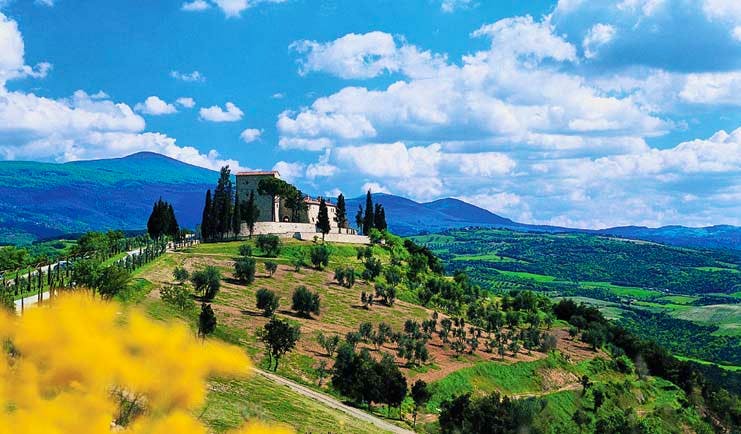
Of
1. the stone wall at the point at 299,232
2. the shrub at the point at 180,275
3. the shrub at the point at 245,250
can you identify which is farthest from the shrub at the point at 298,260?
the shrub at the point at 180,275

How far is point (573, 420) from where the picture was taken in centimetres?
7481

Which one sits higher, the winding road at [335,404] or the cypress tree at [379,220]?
the cypress tree at [379,220]

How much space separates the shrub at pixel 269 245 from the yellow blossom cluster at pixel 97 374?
329 ft

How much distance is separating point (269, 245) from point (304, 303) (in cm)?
2722

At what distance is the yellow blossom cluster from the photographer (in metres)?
9.55

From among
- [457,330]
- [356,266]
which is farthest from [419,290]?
[457,330]

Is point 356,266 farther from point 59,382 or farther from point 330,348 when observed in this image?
point 59,382

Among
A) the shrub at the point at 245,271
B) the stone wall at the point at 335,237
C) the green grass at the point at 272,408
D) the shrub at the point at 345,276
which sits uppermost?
the stone wall at the point at 335,237

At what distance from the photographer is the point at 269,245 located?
111562mm

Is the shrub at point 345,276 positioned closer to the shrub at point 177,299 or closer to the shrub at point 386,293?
the shrub at point 386,293

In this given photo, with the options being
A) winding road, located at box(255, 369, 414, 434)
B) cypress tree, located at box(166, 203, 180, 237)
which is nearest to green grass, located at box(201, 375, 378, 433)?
winding road, located at box(255, 369, 414, 434)

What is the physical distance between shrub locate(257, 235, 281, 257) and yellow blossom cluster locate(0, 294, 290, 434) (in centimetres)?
10041

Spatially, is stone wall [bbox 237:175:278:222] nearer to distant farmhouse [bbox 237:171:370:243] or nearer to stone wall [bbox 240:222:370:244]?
distant farmhouse [bbox 237:171:370:243]

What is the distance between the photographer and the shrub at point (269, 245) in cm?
11144
